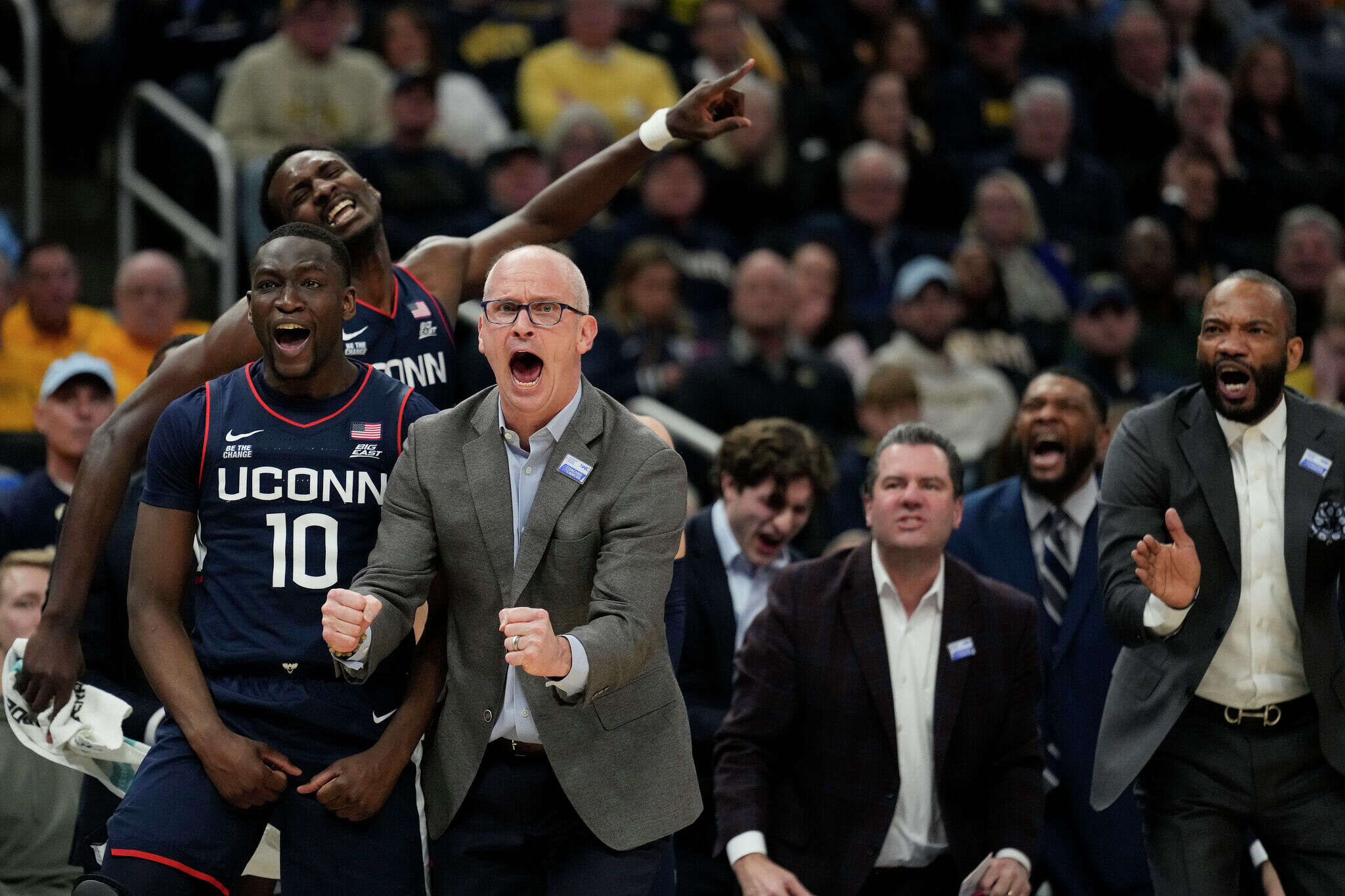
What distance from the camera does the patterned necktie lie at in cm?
555

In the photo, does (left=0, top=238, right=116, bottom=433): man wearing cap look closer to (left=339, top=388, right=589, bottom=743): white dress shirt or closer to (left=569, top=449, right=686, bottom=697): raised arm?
(left=339, top=388, right=589, bottom=743): white dress shirt

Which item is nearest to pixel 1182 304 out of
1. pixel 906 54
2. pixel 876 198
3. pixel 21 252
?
pixel 876 198

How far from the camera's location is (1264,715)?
167 inches

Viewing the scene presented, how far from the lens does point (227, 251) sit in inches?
329

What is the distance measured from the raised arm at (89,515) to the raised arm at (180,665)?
0.31 m

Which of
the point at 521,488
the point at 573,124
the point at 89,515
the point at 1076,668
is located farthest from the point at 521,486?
the point at 573,124

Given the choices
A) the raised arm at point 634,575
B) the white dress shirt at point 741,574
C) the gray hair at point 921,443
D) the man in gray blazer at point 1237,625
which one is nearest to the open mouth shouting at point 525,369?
the raised arm at point 634,575

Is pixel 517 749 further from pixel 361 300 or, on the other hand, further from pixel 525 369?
pixel 361 300

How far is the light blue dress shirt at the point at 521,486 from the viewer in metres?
3.68

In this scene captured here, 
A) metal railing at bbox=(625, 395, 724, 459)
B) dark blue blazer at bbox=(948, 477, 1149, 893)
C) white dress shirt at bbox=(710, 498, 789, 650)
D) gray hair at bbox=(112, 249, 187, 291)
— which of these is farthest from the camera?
gray hair at bbox=(112, 249, 187, 291)

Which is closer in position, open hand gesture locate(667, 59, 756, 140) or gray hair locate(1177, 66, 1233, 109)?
open hand gesture locate(667, 59, 756, 140)

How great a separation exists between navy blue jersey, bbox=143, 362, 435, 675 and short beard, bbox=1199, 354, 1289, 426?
2001 mm

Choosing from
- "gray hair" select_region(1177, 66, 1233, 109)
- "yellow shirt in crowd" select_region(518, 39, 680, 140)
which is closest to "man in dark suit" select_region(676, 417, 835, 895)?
"yellow shirt in crowd" select_region(518, 39, 680, 140)

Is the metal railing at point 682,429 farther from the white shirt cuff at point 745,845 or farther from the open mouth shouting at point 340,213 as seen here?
the open mouth shouting at point 340,213
